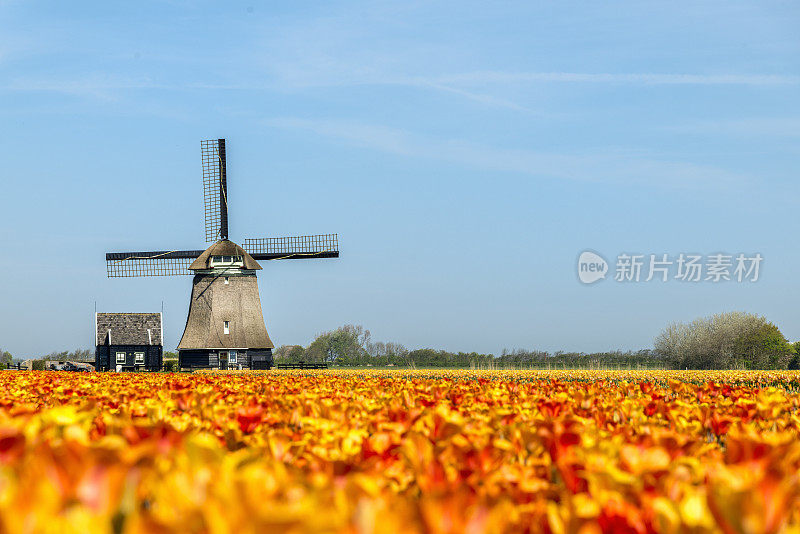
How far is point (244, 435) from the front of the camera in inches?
146

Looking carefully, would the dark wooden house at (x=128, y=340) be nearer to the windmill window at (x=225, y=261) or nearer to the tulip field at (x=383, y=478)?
the windmill window at (x=225, y=261)

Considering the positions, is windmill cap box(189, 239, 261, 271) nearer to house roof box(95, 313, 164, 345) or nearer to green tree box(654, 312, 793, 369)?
house roof box(95, 313, 164, 345)

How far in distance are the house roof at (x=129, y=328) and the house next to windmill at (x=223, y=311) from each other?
44.4 ft

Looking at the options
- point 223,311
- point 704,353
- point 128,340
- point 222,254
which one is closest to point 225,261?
point 222,254

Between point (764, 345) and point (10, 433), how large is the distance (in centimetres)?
5744

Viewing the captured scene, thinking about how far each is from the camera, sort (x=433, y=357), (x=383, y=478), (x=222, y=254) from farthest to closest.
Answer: (x=433, y=357), (x=222, y=254), (x=383, y=478)

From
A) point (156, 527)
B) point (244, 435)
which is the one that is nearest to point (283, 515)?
point (156, 527)

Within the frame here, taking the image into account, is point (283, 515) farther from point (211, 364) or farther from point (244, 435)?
point (211, 364)

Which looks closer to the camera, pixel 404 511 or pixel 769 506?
pixel 404 511

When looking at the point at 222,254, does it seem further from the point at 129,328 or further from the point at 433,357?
the point at 433,357

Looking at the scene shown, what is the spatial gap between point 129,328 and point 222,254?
16.7 metres

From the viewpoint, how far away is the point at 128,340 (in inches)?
2057

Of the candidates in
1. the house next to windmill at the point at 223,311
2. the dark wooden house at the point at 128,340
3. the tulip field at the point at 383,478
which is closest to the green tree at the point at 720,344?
the house next to windmill at the point at 223,311

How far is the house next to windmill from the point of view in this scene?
3941cm
